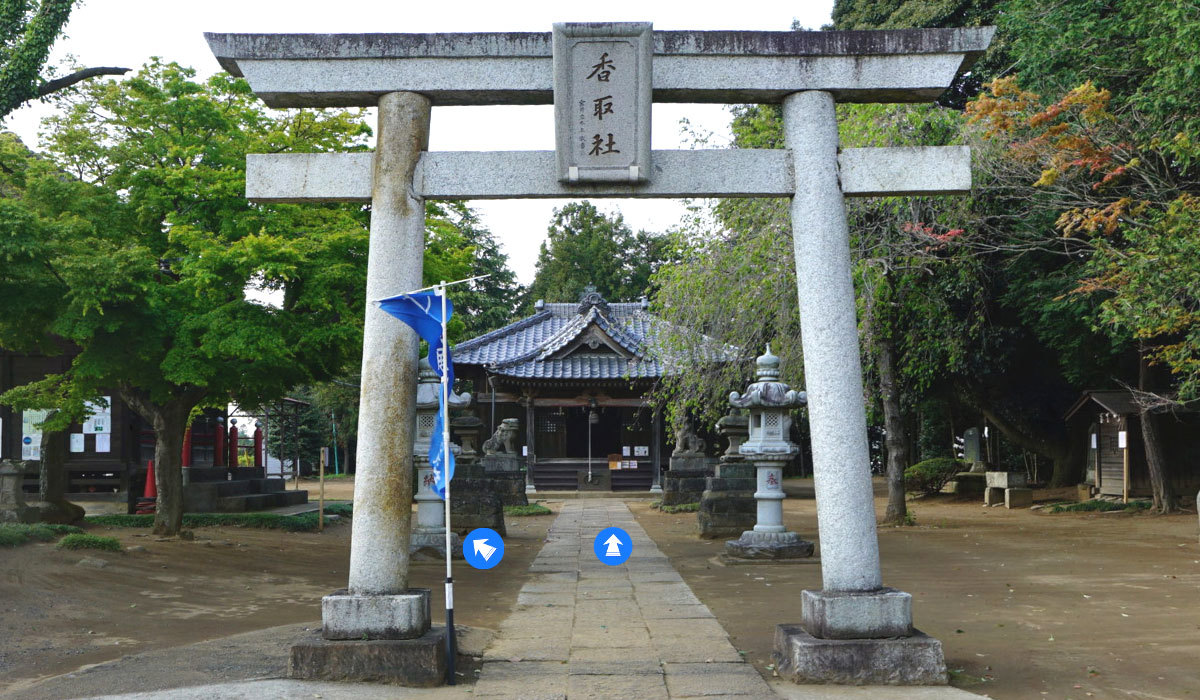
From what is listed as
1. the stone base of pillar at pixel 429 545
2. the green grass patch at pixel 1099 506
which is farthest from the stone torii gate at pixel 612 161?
the green grass patch at pixel 1099 506

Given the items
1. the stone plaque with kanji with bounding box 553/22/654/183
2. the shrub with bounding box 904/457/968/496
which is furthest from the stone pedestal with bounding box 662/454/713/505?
the stone plaque with kanji with bounding box 553/22/654/183

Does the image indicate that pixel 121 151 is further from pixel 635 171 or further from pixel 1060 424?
pixel 1060 424

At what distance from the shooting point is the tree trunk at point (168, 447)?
14555 millimetres

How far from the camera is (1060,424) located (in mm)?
26078

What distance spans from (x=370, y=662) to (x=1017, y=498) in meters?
20.1

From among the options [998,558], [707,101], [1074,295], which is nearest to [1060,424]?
[1074,295]

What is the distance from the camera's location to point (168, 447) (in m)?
14.6

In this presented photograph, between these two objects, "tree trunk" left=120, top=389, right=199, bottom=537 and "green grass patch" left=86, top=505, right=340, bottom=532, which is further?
"green grass patch" left=86, top=505, right=340, bottom=532

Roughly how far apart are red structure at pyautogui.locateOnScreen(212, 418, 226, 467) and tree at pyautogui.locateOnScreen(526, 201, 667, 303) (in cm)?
2521

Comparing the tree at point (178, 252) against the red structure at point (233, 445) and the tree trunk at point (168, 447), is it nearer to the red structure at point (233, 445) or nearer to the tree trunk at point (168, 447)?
the tree trunk at point (168, 447)

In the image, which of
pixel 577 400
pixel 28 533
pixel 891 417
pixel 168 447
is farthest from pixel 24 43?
pixel 577 400

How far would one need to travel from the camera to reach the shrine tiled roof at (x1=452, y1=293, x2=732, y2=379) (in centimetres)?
2902

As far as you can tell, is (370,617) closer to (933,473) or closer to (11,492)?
→ (11,492)

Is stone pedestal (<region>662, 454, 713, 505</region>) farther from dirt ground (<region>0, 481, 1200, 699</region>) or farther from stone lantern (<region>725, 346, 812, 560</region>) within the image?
stone lantern (<region>725, 346, 812, 560</region>)
